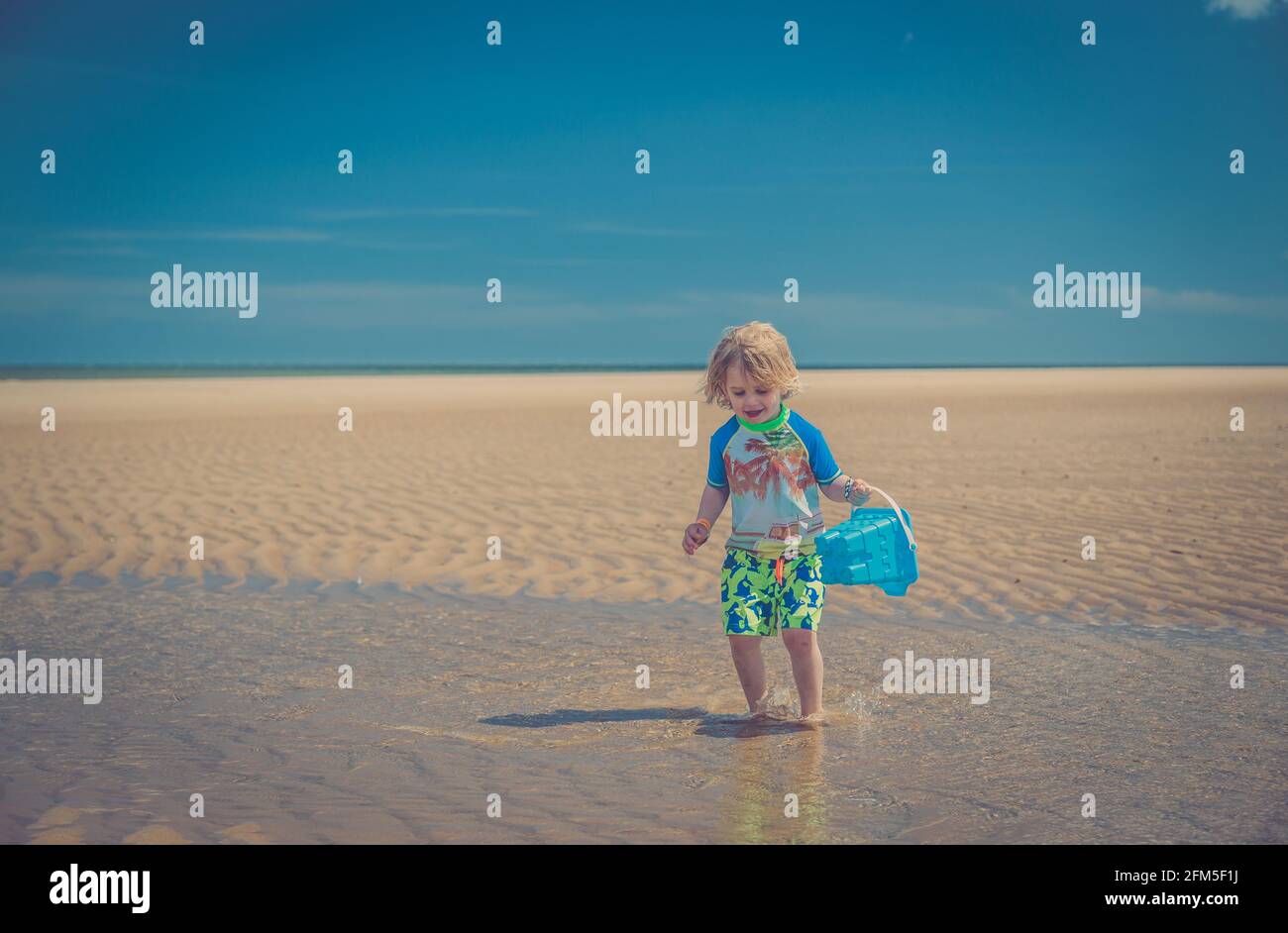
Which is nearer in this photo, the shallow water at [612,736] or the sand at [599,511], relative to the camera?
the shallow water at [612,736]

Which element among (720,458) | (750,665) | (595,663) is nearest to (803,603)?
(750,665)

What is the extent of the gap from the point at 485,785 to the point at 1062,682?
290cm

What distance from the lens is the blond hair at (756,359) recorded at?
182 inches

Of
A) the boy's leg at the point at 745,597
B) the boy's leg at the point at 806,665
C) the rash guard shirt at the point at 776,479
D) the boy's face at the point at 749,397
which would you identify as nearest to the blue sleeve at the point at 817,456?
the rash guard shirt at the point at 776,479

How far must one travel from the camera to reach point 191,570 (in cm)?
887

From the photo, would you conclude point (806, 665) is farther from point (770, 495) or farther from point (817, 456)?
point (817, 456)

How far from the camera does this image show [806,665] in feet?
16.1

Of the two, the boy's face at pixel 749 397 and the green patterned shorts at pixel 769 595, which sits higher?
the boy's face at pixel 749 397

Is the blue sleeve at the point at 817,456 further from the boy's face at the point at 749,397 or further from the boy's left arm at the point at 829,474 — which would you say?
the boy's face at the point at 749,397

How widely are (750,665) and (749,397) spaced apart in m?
1.14

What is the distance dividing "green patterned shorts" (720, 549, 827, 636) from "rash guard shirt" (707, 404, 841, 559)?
0.06 metres

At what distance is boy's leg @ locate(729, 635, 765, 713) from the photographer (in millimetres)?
4883

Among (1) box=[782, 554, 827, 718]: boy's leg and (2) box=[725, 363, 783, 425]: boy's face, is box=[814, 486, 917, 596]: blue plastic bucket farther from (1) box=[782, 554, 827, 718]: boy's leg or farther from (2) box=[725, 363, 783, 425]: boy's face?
(2) box=[725, 363, 783, 425]: boy's face

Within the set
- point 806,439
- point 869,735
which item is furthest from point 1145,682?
point 806,439
